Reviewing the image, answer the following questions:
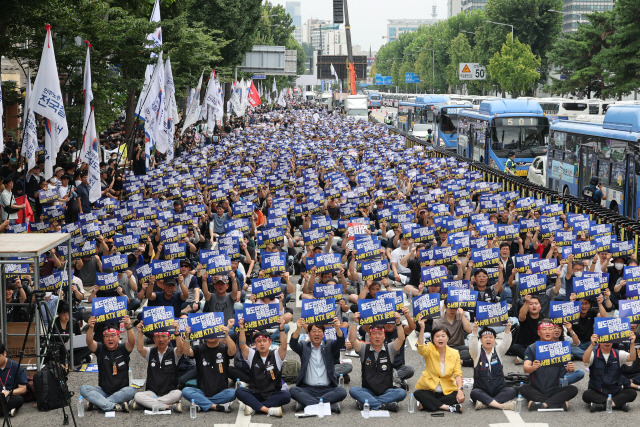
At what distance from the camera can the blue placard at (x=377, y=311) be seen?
42.2ft

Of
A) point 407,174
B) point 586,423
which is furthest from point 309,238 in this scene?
point 407,174

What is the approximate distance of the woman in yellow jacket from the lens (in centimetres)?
1216

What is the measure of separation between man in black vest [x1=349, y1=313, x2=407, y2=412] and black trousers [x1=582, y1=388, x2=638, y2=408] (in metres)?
2.34

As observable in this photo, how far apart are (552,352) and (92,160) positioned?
13.8 meters

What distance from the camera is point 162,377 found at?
1266cm

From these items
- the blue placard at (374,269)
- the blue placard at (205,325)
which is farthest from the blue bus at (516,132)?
the blue placard at (205,325)

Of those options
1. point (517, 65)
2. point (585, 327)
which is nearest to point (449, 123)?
point (517, 65)

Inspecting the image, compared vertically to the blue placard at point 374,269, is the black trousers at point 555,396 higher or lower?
lower

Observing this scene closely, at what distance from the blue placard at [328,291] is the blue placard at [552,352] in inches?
142

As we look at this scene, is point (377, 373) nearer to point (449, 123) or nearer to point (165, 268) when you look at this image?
point (165, 268)

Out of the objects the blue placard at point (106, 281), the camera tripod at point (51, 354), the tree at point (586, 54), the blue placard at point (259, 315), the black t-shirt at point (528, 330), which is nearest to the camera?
the camera tripod at point (51, 354)

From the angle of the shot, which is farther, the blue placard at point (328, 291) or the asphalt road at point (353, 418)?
the blue placard at point (328, 291)

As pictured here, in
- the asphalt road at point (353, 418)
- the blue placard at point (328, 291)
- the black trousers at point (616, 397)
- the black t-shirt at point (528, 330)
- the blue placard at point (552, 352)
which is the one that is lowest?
the asphalt road at point (353, 418)

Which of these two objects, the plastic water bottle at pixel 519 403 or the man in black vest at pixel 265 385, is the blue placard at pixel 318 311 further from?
the plastic water bottle at pixel 519 403
